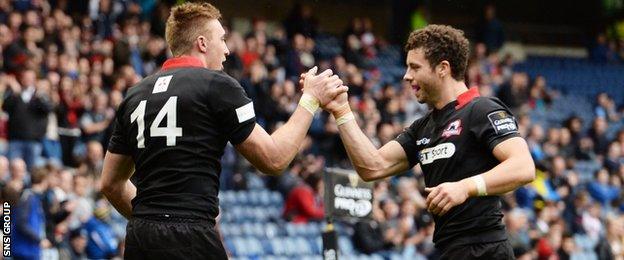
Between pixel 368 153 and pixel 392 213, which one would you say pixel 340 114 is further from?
pixel 392 213

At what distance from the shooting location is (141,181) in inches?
237

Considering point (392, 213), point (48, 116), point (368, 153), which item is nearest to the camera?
point (368, 153)

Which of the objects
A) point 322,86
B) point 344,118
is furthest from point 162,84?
point 344,118

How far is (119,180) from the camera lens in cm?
648

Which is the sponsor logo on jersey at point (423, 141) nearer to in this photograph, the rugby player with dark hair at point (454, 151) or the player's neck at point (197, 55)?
the rugby player with dark hair at point (454, 151)

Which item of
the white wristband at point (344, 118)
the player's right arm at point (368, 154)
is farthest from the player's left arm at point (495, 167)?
the white wristband at point (344, 118)

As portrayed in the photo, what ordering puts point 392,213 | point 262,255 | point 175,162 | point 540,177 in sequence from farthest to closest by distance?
point 540,177, point 392,213, point 262,255, point 175,162

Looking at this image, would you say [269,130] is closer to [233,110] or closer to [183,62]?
[183,62]

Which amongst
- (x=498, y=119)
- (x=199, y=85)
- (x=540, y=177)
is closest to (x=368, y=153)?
(x=498, y=119)

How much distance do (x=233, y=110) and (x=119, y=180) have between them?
36.4 inches

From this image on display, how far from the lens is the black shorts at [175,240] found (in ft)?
19.2

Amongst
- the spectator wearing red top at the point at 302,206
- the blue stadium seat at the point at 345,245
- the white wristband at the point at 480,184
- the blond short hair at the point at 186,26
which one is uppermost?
the blond short hair at the point at 186,26

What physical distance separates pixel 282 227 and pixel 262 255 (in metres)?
1.01

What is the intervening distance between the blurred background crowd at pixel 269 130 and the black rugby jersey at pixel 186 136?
608cm
